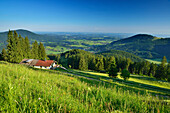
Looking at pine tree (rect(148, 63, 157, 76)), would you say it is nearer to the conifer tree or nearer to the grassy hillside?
the grassy hillside

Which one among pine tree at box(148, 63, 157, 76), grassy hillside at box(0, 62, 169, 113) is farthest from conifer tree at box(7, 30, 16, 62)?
pine tree at box(148, 63, 157, 76)

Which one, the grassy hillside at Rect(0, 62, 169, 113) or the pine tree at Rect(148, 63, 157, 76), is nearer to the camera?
the grassy hillside at Rect(0, 62, 169, 113)

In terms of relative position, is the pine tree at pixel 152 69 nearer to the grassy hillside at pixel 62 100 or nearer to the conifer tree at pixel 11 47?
the grassy hillside at pixel 62 100

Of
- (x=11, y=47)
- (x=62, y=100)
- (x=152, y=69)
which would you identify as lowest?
(x=152, y=69)

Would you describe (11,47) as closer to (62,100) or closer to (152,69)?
(62,100)

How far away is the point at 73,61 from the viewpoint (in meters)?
105

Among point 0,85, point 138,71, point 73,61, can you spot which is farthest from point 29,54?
point 138,71

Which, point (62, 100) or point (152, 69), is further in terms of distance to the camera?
point (152, 69)

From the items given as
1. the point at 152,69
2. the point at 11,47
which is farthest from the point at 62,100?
the point at 152,69

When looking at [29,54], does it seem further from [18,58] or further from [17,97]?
[17,97]

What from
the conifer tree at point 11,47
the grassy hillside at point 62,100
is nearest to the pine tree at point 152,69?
the grassy hillside at point 62,100

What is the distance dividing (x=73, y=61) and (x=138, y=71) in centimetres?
6687

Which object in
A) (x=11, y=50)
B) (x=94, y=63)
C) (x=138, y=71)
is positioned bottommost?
(x=138, y=71)

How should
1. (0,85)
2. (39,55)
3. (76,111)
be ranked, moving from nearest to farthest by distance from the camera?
(76,111) < (0,85) < (39,55)
